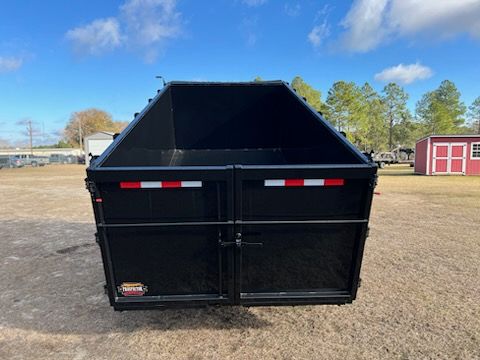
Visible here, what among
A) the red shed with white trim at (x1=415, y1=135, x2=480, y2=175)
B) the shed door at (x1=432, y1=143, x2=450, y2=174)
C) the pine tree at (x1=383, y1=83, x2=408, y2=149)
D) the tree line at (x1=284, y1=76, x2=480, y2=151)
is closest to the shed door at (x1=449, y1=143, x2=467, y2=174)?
the red shed with white trim at (x1=415, y1=135, x2=480, y2=175)

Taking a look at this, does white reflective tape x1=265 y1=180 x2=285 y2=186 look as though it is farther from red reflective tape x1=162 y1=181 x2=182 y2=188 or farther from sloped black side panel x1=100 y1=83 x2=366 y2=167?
sloped black side panel x1=100 y1=83 x2=366 y2=167

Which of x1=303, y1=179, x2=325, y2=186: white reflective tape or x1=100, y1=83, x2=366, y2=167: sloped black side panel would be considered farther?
x1=100, y1=83, x2=366, y2=167: sloped black side panel

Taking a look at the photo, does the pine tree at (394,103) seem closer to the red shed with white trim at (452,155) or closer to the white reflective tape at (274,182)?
the red shed with white trim at (452,155)

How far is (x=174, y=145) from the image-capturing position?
4.95 meters

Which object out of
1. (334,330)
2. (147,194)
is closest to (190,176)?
(147,194)

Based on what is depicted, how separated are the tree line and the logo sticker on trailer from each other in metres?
41.4

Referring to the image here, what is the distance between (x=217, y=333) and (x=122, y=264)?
116 centimetres

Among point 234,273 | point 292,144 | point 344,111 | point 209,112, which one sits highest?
point 344,111

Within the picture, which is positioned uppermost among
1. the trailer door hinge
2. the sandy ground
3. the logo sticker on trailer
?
the trailer door hinge

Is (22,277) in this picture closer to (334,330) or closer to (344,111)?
(334,330)

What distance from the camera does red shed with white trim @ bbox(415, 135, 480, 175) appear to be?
25.1 meters

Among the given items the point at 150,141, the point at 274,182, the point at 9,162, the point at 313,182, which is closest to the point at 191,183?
the point at 274,182

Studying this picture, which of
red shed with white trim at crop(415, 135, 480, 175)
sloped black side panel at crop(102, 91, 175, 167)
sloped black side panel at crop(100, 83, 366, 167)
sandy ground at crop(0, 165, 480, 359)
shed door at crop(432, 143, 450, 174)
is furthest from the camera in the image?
shed door at crop(432, 143, 450, 174)

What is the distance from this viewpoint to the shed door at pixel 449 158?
25.3m
